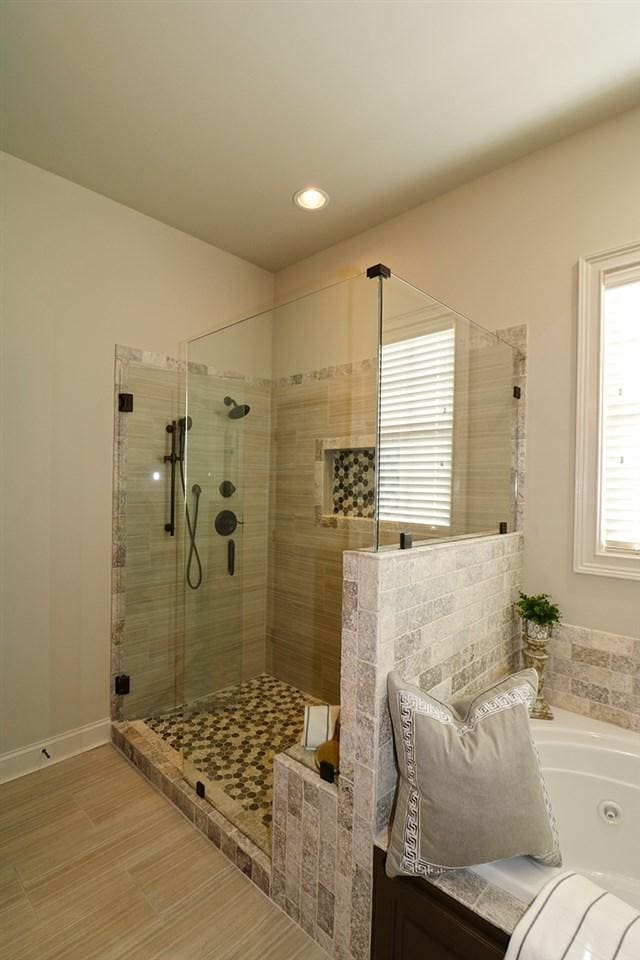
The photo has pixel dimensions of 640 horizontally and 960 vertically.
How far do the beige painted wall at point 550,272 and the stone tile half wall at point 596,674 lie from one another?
0.07 meters

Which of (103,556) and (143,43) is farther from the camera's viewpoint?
(103,556)

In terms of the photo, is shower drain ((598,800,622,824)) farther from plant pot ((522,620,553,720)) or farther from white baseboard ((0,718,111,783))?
white baseboard ((0,718,111,783))

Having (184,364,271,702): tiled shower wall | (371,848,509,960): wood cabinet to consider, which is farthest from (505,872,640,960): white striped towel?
(184,364,271,702): tiled shower wall

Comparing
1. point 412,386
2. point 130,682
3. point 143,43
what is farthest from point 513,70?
point 130,682

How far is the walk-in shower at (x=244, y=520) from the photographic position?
2.52 meters

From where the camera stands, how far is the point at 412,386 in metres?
1.77

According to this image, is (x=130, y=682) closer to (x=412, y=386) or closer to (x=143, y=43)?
(x=412, y=386)

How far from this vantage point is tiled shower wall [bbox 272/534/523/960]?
1.29m

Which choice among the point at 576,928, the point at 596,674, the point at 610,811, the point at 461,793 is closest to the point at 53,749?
the point at 461,793

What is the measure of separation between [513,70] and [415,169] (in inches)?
24.3

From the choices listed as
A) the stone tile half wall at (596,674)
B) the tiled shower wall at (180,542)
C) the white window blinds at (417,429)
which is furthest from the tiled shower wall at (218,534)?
the stone tile half wall at (596,674)

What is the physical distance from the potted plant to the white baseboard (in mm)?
2211

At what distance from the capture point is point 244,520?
2.73m

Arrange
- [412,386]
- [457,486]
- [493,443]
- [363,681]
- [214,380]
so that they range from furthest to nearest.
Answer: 1. [214,380]
2. [493,443]
3. [457,486]
4. [412,386]
5. [363,681]
